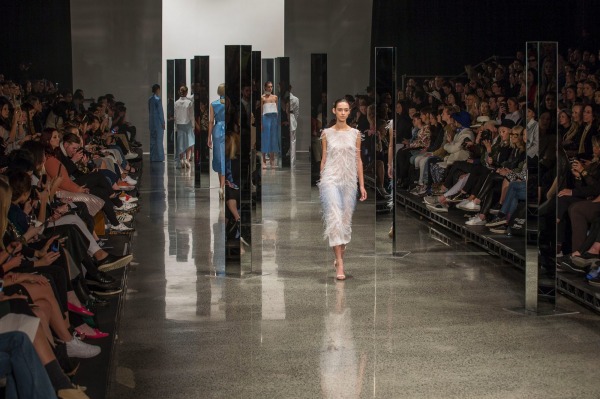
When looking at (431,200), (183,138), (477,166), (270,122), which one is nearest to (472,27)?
(270,122)

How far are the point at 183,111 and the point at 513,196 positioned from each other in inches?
424

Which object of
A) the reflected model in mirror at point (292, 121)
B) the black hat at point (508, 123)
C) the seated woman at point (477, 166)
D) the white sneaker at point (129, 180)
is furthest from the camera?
the reflected model in mirror at point (292, 121)

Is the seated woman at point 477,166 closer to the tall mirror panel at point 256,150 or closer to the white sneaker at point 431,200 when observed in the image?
the white sneaker at point 431,200

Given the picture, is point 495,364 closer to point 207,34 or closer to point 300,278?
point 300,278

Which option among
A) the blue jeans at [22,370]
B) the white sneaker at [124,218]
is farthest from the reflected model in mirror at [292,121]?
A: the blue jeans at [22,370]

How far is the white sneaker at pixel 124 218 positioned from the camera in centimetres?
1000

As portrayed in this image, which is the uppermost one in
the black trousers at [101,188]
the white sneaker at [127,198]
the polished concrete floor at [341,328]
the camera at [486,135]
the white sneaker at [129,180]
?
the camera at [486,135]

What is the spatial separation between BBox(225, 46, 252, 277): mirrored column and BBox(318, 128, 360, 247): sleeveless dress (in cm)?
60

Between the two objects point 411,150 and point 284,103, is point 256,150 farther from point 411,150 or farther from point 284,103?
point 284,103

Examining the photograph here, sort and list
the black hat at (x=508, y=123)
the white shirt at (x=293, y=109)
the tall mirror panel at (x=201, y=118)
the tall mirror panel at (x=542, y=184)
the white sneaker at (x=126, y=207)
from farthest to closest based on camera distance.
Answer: the white shirt at (x=293, y=109), the tall mirror panel at (x=201, y=118), the black hat at (x=508, y=123), the white sneaker at (x=126, y=207), the tall mirror panel at (x=542, y=184)

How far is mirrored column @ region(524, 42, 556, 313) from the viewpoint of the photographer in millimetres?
6723

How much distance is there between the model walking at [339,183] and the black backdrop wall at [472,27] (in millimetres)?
7622

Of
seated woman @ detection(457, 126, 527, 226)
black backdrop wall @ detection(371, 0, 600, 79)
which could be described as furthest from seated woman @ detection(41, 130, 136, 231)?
black backdrop wall @ detection(371, 0, 600, 79)

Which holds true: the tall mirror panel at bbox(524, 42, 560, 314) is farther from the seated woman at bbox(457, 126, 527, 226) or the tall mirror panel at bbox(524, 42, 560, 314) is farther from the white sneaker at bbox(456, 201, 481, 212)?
the white sneaker at bbox(456, 201, 481, 212)
